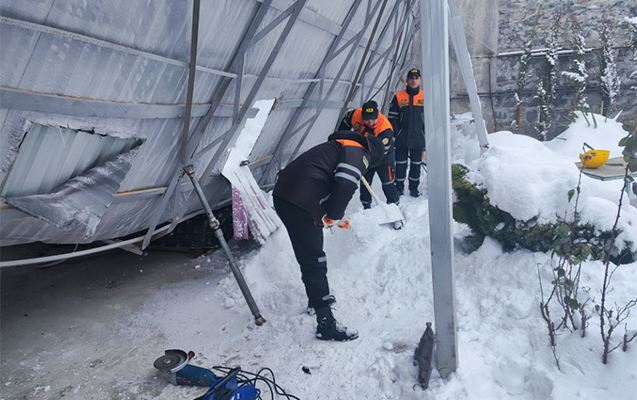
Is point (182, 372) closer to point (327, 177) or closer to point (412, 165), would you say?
point (327, 177)

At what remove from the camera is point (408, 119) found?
226 inches

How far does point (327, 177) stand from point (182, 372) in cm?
168

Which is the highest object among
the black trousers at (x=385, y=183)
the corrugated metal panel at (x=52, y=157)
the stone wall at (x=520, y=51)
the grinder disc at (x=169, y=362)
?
the stone wall at (x=520, y=51)

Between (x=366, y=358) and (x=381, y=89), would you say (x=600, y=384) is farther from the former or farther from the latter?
(x=381, y=89)

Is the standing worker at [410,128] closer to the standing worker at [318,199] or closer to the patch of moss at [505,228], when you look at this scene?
the patch of moss at [505,228]

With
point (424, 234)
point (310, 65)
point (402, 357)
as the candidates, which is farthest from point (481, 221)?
point (310, 65)

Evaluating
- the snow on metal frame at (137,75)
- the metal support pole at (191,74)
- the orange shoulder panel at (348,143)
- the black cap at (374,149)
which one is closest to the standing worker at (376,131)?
the snow on metal frame at (137,75)

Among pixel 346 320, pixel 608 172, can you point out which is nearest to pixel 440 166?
pixel 346 320

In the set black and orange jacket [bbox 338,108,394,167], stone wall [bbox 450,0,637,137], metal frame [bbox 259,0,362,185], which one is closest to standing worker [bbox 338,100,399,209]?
black and orange jacket [bbox 338,108,394,167]

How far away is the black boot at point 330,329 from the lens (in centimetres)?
313

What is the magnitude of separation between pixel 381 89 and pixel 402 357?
22.5 feet

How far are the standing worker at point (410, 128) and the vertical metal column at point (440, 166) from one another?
3243 millimetres

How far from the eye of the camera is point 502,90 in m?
10.6

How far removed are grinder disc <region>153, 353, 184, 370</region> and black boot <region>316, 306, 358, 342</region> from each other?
3.36 feet
